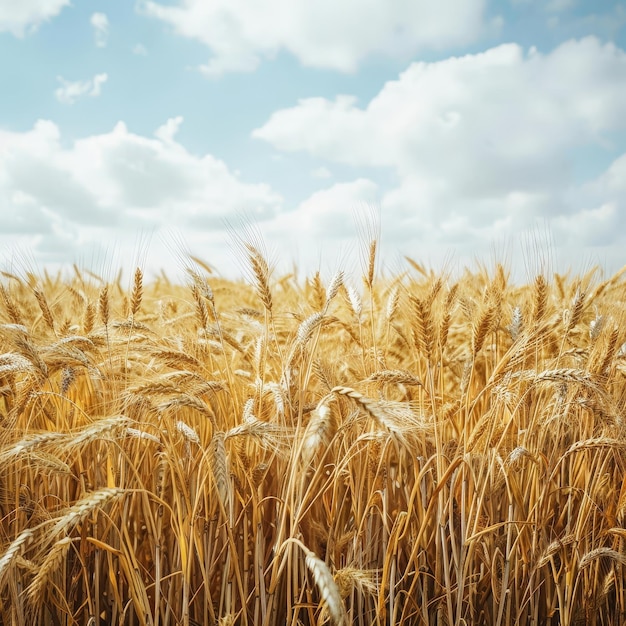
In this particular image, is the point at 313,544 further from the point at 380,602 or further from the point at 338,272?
the point at 338,272

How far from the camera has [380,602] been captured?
174 cm

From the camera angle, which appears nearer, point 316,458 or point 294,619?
point 294,619

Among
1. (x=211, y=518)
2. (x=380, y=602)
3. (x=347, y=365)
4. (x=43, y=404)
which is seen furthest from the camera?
(x=347, y=365)

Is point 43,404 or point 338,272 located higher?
point 338,272

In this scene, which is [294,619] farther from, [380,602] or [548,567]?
[548,567]

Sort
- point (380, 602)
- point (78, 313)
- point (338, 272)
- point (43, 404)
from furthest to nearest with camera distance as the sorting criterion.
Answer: point (78, 313) < point (338, 272) < point (43, 404) < point (380, 602)

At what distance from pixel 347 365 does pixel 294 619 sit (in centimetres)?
119

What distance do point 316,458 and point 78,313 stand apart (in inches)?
92.1

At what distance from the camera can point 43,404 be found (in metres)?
2.18

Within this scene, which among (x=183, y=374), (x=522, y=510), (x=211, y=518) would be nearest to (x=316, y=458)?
(x=211, y=518)

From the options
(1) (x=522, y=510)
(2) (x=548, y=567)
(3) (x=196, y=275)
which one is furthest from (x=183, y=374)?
(2) (x=548, y=567)

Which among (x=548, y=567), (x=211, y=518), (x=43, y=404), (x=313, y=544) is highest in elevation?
(x=43, y=404)

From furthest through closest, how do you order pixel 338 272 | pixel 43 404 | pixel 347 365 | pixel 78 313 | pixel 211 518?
1. pixel 78 313
2. pixel 347 365
3. pixel 338 272
4. pixel 43 404
5. pixel 211 518

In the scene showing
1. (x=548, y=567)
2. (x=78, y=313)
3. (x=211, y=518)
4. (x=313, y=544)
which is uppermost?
(x=78, y=313)
